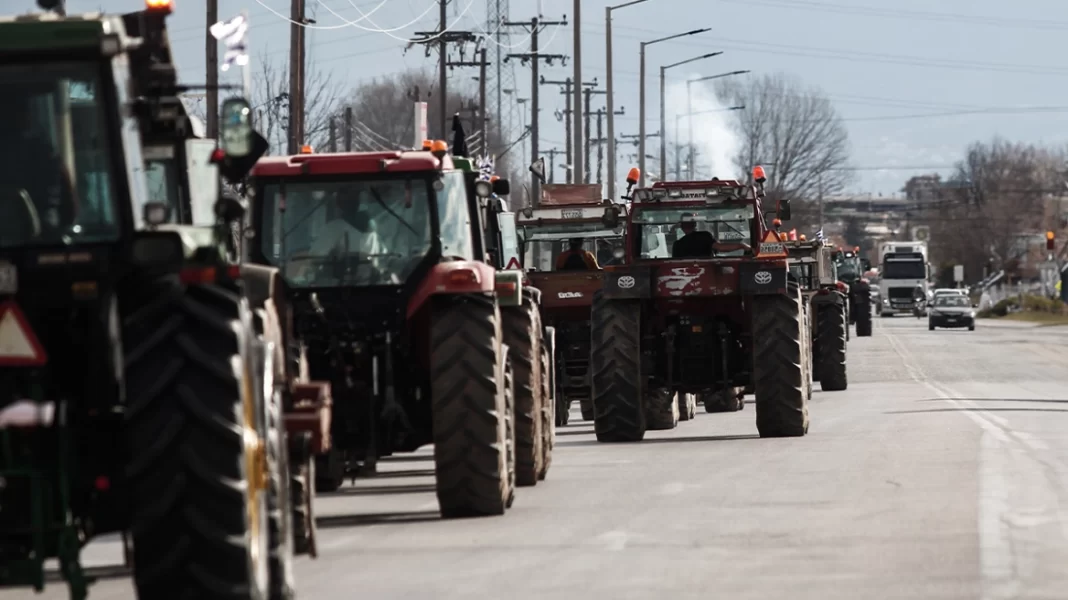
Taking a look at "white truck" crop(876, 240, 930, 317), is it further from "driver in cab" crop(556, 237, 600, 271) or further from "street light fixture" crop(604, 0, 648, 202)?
"driver in cab" crop(556, 237, 600, 271)

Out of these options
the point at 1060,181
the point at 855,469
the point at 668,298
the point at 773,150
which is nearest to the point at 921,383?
the point at 668,298

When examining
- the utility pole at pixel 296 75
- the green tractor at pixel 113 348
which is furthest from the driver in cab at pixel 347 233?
the utility pole at pixel 296 75

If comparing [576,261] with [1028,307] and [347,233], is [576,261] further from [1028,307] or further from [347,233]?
[1028,307]

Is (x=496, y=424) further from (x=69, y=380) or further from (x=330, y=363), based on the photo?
(x=69, y=380)

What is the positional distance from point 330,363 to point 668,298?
30.0ft

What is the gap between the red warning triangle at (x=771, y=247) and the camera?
80.1 feet

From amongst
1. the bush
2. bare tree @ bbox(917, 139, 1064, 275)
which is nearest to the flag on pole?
the bush

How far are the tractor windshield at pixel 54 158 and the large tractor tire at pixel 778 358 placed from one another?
1464 cm

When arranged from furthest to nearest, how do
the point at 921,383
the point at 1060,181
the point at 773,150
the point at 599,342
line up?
the point at 1060,181
the point at 773,150
the point at 921,383
the point at 599,342

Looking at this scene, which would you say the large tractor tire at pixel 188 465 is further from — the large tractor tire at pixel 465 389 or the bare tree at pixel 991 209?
the bare tree at pixel 991 209

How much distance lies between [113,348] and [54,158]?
85 centimetres

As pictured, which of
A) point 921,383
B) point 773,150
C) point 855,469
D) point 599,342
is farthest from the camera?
point 773,150

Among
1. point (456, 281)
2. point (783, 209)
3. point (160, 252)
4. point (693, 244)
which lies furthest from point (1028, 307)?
point (160, 252)

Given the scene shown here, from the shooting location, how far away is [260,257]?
15562 millimetres
